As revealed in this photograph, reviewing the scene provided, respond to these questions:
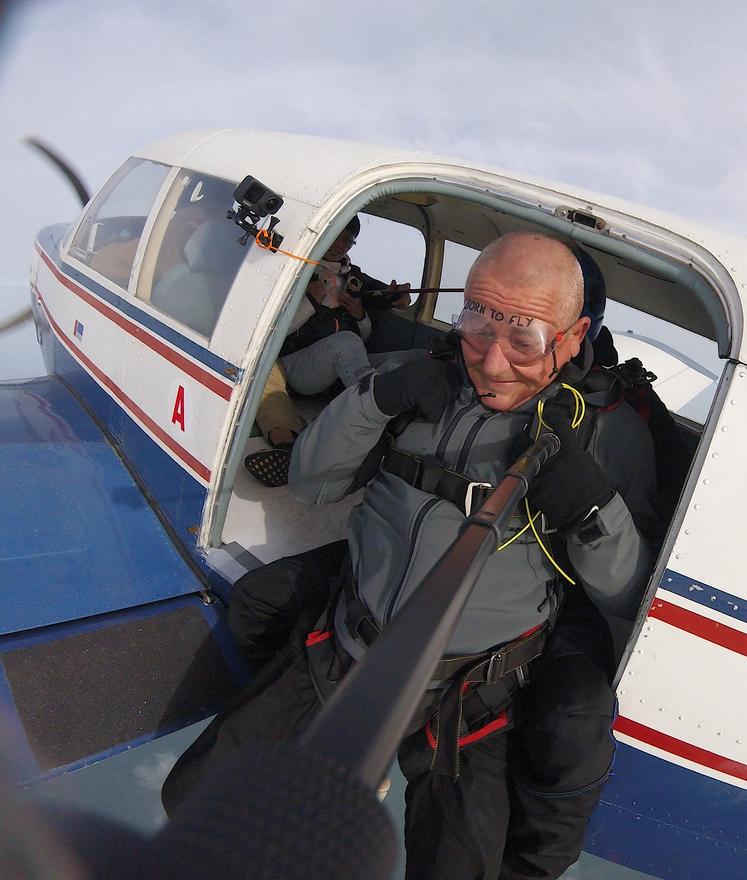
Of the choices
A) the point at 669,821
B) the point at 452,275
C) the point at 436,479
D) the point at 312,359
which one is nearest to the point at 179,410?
the point at 312,359

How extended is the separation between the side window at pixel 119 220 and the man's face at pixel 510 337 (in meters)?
2.17

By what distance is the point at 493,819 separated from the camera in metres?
1.65

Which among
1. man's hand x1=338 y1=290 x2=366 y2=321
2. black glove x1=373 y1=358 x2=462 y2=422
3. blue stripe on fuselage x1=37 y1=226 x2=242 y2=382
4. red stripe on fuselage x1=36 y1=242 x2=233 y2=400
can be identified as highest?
man's hand x1=338 y1=290 x2=366 y2=321

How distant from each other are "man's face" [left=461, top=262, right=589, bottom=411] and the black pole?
1028 mm

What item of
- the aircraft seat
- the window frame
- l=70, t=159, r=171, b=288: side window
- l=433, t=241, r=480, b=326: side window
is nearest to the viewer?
the aircraft seat

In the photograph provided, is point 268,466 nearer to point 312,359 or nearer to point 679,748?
point 312,359

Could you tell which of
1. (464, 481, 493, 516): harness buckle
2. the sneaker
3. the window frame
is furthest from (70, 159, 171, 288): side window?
(464, 481, 493, 516): harness buckle

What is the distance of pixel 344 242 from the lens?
12.2 feet

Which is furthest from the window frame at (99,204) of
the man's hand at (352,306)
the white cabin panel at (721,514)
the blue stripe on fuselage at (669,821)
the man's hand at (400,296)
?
the blue stripe on fuselage at (669,821)

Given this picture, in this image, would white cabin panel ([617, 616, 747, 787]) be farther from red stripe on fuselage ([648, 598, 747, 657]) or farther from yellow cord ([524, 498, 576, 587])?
yellow cord ([524, 498, 576, 587])

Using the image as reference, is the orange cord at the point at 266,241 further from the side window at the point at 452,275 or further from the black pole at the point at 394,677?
the side window at the point at 452,275

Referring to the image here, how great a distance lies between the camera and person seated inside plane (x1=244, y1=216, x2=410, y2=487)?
10.3ft

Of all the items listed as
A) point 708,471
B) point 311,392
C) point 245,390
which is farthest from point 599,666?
point 311,392

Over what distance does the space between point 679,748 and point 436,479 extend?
1.07m
